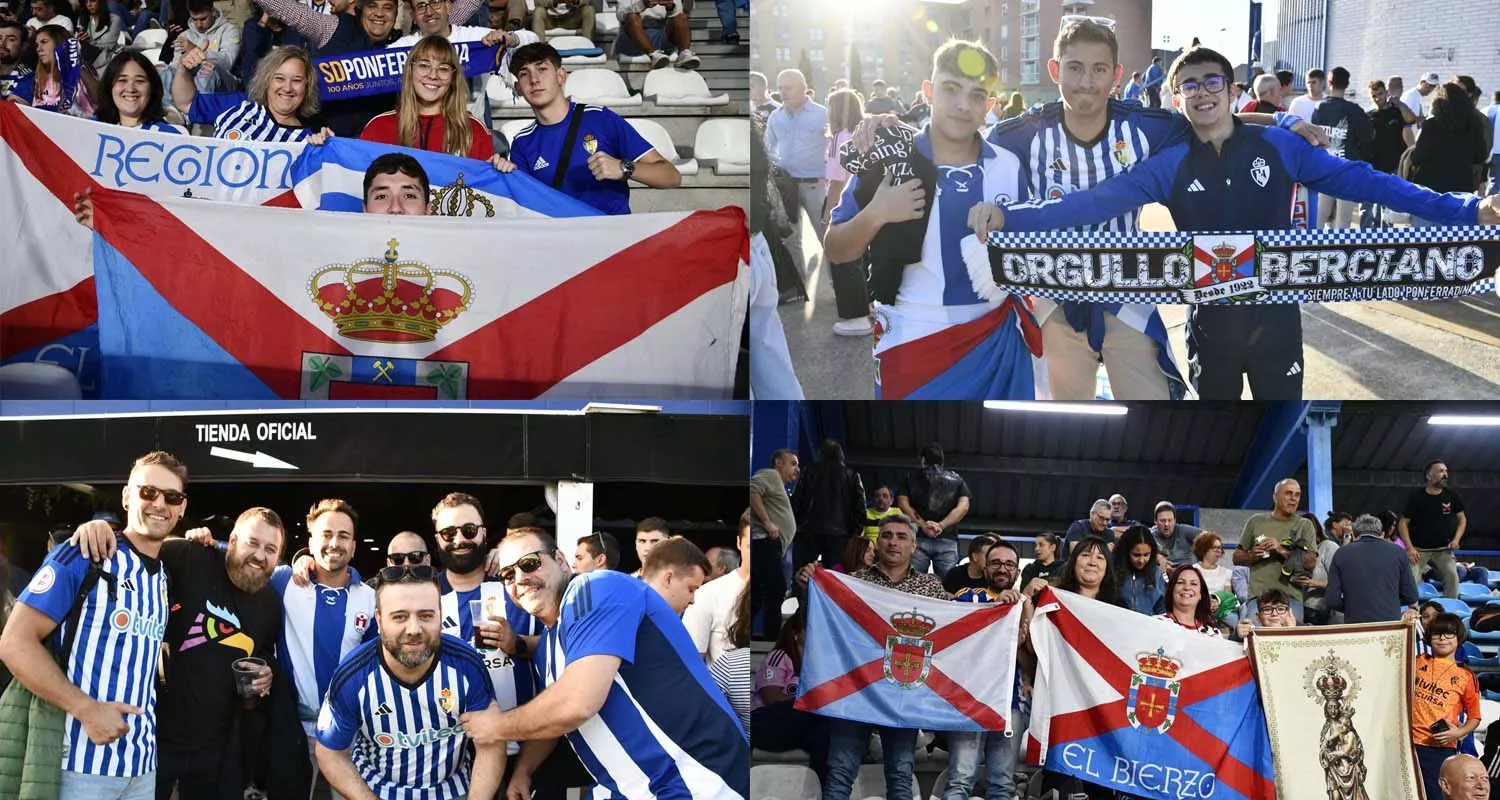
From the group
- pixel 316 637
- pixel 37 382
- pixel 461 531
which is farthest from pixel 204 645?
pixel 37 382

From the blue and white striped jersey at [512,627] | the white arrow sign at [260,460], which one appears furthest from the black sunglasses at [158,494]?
the blue and white striped jersey at [512,627]

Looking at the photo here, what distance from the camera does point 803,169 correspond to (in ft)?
18.3

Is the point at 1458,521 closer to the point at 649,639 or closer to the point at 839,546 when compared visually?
the point at 839,546

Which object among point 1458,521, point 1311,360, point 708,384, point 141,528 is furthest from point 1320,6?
A: point 141,528

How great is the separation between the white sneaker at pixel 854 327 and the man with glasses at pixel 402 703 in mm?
1857

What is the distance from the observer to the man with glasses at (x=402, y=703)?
4617 millimetres

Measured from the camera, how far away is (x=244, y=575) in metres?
4.95

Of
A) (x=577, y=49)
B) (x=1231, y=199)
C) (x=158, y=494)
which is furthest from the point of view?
(x=577, y=49)

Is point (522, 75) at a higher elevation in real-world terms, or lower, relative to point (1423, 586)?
higher

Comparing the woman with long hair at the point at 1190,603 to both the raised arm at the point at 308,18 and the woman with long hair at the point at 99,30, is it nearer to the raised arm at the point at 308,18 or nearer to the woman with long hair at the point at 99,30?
the raised arm at the point at 308,18

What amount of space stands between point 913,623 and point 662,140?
2.26 meters

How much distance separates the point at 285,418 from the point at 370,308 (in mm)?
500

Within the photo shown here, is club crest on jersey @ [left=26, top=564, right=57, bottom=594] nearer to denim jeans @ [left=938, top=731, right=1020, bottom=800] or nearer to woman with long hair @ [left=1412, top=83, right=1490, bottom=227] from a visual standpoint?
denim jeans @ [left=938, top=731, right=1020, bottom=800]

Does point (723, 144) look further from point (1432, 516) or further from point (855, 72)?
point (1432, 516)
